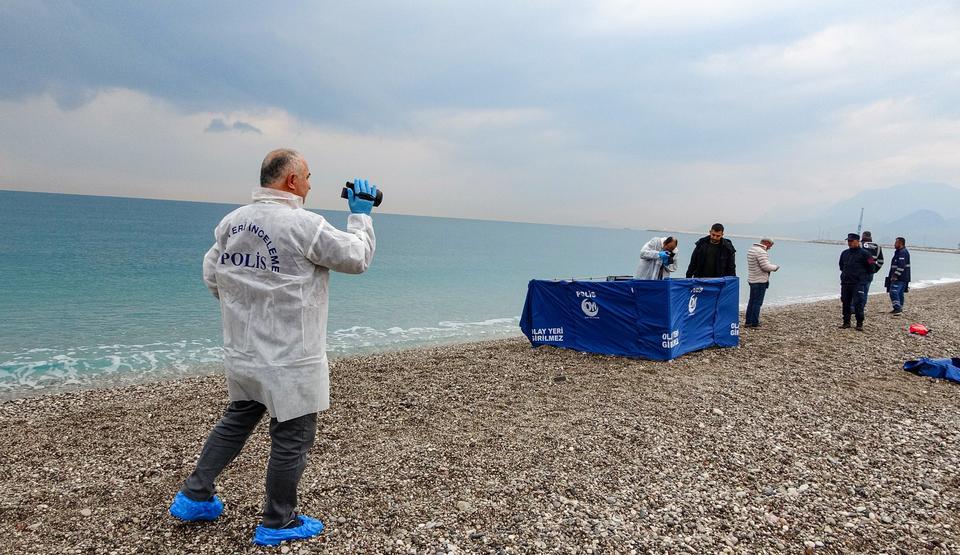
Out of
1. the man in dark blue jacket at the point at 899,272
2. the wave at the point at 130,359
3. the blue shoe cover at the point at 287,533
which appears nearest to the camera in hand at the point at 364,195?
the blue shoe cover at the point at 287,533

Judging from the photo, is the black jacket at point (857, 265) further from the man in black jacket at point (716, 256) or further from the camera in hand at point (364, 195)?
the camera in hand at point (364, 195)

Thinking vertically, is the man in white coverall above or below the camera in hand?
below

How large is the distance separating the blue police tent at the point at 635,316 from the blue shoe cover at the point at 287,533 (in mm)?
6492

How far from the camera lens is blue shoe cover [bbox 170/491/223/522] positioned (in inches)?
127

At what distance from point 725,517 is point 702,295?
605 cm

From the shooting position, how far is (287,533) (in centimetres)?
307

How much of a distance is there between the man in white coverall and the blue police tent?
641 cm

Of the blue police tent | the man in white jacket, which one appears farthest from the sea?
the man in white jacket

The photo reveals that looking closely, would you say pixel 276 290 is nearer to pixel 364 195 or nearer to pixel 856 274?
pixel 364 195

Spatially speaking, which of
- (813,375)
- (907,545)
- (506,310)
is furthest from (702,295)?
(506,310)

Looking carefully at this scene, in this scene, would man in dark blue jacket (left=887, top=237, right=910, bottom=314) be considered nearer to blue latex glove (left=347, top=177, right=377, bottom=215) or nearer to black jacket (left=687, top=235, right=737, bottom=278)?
black jacket (left=687, top=235, right=737, bottom=278)

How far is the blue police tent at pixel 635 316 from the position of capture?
27.1 feet

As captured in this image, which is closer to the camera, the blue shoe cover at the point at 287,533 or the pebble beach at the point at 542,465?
the blue shoe cover at the point at 287,533

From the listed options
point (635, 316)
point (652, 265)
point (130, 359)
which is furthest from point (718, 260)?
point (130, 359)
